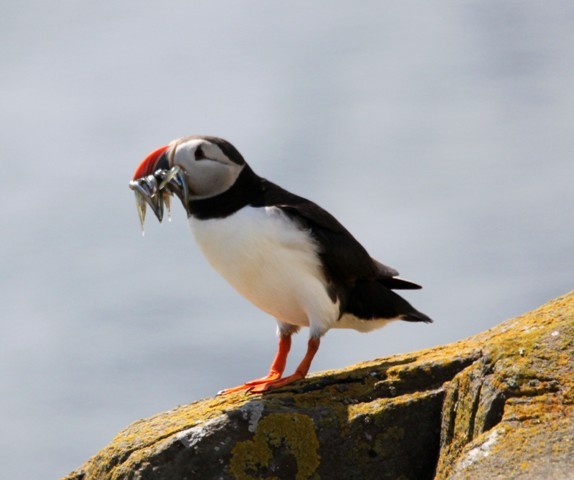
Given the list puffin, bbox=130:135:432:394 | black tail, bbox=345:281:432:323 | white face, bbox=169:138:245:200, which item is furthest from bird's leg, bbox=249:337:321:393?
white face, bbox=169:138:245:200

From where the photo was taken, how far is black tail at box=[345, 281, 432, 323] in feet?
30.3

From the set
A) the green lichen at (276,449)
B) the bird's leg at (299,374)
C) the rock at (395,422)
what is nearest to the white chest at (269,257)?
the bird's leg at (299,374)

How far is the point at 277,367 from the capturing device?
9180mm

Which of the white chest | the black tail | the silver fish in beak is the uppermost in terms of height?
the silver fish in beak

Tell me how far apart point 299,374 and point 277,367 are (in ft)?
2.76

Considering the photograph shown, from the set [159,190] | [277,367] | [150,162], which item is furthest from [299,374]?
[150,162]

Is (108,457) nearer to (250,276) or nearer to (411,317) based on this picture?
(250,276)

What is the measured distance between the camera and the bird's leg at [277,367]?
8.51 meters

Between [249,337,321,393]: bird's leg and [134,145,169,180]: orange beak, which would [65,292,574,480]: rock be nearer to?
[249,337,321,393]: bird's leg

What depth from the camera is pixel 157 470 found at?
7.16 meters

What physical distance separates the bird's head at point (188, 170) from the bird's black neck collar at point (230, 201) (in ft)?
0.14

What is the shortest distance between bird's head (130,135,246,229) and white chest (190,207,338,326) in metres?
0.27

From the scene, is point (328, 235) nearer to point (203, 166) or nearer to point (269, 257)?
point (269, 257)

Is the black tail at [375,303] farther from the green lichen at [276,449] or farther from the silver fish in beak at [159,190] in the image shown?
the green lichen at [276,449]
